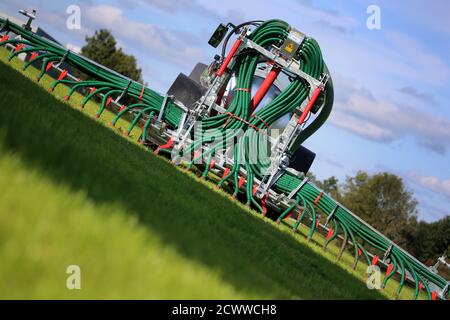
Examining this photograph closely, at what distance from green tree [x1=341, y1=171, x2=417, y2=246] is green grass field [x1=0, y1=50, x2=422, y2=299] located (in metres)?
42.2

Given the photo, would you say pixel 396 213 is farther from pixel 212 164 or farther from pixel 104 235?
pixel 104 235

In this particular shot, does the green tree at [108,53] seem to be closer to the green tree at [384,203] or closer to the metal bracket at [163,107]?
the green tree at [384,203]

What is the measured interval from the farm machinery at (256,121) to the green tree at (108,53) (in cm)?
4392

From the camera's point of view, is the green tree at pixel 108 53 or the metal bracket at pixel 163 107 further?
the green tree at pixel 108 53

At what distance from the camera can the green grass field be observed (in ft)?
8.00

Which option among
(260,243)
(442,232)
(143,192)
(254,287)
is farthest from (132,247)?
(442,232)

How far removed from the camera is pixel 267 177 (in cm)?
1130

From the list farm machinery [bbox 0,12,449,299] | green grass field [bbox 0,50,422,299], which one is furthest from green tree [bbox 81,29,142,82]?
green grass field [bbox 0,50,422,299]

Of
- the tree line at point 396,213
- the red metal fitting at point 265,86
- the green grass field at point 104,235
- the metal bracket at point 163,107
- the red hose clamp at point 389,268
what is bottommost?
the green grass field at point 104,235

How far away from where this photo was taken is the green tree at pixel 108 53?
54.8 meters

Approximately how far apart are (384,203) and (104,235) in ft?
157

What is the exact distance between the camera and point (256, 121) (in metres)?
11.2

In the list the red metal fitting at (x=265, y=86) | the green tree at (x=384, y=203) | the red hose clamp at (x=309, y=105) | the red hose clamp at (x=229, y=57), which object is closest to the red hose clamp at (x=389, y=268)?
the red hose clamp at (x=309, y=105)

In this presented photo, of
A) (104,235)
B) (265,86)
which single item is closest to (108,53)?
(265,86)
